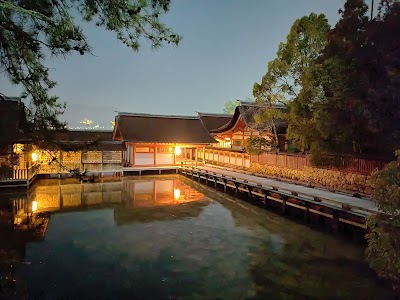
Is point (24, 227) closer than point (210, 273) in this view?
No

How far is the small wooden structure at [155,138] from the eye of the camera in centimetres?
3044

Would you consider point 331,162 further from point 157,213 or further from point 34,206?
point 34,206

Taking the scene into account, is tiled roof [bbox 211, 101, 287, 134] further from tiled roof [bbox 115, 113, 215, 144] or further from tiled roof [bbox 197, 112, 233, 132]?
tiled roof [bbox 197, 112, 233, 132]

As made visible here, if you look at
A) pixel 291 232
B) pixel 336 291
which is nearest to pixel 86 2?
pixel 336 291

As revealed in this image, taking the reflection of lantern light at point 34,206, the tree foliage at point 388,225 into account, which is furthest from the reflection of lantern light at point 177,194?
the tree foliage at point 388,225

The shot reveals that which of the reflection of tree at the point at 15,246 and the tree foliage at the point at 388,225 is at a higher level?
the tree foliage at the point at 388,225

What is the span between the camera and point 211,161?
109 feet

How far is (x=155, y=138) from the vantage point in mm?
30812

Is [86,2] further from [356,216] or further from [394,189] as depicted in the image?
[356,216]

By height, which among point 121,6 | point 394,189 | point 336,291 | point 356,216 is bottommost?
point 336,291

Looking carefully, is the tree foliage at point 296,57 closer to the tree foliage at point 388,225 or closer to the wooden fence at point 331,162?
the wooden fence at point 331,162

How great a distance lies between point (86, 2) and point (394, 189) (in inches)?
264

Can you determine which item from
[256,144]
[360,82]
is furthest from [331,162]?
[256,144]

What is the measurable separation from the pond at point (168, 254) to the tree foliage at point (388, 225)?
2265mm
